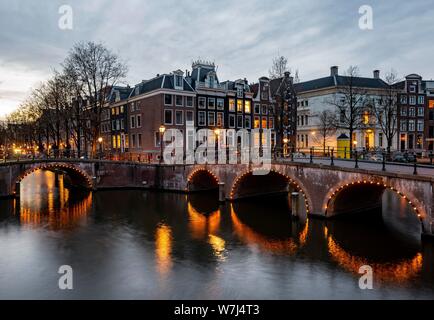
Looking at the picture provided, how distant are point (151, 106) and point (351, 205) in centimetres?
3401

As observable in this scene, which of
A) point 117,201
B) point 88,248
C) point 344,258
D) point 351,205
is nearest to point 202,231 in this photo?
point 88,248

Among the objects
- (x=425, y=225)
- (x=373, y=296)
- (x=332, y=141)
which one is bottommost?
(x=373, y=296)

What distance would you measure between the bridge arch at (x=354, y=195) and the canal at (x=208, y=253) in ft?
3.06

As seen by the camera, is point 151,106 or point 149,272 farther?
point 151,106

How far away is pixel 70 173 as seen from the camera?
143 ft

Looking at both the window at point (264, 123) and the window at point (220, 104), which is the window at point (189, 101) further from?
the window at point (264, 123)

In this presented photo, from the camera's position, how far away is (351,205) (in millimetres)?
26219

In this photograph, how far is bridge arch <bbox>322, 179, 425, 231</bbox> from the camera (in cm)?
2128

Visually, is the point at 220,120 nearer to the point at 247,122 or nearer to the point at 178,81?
the point at 247,122

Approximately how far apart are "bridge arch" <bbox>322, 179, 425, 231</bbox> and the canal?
934mm

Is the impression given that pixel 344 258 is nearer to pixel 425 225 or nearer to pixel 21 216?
pixel 425 225

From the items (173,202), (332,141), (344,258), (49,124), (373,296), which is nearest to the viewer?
(373,296)

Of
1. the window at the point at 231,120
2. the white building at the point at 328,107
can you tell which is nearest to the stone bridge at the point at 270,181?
the window at the point at 231,120
